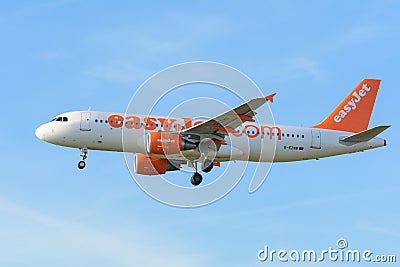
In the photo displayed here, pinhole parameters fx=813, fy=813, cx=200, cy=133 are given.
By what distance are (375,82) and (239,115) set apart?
18497 mm

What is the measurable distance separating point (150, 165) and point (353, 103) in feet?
56.9

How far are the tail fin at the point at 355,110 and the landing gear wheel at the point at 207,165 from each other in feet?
33.6

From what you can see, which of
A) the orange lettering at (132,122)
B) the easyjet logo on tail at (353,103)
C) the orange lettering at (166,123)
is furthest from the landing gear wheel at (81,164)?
the easyjet logo on tail at (353,103)

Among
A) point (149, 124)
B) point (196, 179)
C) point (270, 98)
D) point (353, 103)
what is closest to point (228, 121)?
point (196, 179)

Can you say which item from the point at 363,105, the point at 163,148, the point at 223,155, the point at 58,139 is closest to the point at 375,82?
the point at 363,105

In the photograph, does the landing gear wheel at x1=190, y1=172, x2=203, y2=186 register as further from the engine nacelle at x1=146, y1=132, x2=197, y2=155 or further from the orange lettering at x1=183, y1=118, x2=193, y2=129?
the orange lettering at x1=183, y1=118, x2=193, y2=129

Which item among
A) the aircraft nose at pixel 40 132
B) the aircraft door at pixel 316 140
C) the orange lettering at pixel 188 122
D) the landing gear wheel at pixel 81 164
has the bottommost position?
the landing gear wheel at pixel 81 164

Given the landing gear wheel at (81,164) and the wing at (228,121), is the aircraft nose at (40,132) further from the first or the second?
the wing at (228,121)

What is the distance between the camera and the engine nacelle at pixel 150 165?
6055 cm

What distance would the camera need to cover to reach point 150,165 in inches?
2395

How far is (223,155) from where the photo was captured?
57.7 metres

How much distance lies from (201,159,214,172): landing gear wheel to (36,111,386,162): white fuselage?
695mm

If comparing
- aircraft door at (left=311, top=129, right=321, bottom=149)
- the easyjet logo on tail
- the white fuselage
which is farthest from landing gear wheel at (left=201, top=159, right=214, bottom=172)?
the easyjet logo on tail

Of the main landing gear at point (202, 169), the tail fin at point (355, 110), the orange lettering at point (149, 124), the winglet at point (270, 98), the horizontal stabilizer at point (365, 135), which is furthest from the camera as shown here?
the tail fin at point (355, 110)
